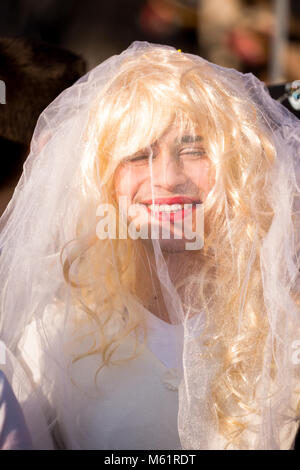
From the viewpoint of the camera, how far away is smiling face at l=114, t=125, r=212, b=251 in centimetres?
130

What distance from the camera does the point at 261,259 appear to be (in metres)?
1.25

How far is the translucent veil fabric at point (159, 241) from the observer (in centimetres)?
125

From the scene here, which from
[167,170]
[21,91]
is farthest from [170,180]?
[21,91]

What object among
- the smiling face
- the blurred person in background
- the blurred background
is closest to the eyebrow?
the smiling face

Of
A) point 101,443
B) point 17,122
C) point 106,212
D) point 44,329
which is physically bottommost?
point 101,443

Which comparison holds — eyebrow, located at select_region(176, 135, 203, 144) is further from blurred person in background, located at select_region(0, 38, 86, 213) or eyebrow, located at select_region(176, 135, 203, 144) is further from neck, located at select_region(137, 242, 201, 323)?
blurred person in background, located at select_region(0, 38, 86, 213)

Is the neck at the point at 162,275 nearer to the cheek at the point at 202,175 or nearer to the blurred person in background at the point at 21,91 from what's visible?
the cheek at the point at 202,175

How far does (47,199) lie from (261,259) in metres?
0.52

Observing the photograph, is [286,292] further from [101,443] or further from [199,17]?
[199,17]

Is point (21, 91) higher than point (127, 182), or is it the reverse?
point (21, 91)

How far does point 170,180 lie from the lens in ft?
4.24

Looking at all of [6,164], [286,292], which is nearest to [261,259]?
[286,292]

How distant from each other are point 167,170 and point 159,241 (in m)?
0.17

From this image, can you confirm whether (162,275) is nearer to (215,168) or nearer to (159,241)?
(159,241)
